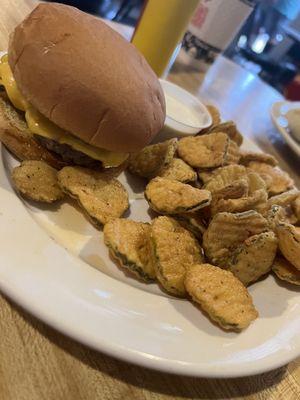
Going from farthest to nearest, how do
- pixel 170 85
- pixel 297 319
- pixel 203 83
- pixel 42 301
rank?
pixel 203 83
pixel 170 85
pixel 297 319
pixel 42 301

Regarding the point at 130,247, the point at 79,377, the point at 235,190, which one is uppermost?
the point at 235,190

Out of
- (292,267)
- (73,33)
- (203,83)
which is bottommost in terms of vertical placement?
(203,83)

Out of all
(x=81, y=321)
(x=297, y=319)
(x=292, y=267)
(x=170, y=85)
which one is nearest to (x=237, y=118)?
(x=170, y=85)

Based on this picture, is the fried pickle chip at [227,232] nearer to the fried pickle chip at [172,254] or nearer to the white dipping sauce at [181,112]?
the fried pickle chip at [172,254]

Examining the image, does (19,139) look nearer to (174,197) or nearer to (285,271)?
(174,197)

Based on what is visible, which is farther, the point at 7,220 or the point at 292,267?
the point at 292,267

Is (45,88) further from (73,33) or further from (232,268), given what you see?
(232,268)

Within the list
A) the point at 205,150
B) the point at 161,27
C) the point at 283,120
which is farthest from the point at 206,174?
the point at 283,120

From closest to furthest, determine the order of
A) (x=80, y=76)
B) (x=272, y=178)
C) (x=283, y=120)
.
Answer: (x=80, y=76) < (x=272, y=178) < (x=283, y=120)

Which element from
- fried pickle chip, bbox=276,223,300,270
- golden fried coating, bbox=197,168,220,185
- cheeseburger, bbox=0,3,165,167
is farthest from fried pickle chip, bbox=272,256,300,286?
cheeseburger, bbox=0,3,165,167
